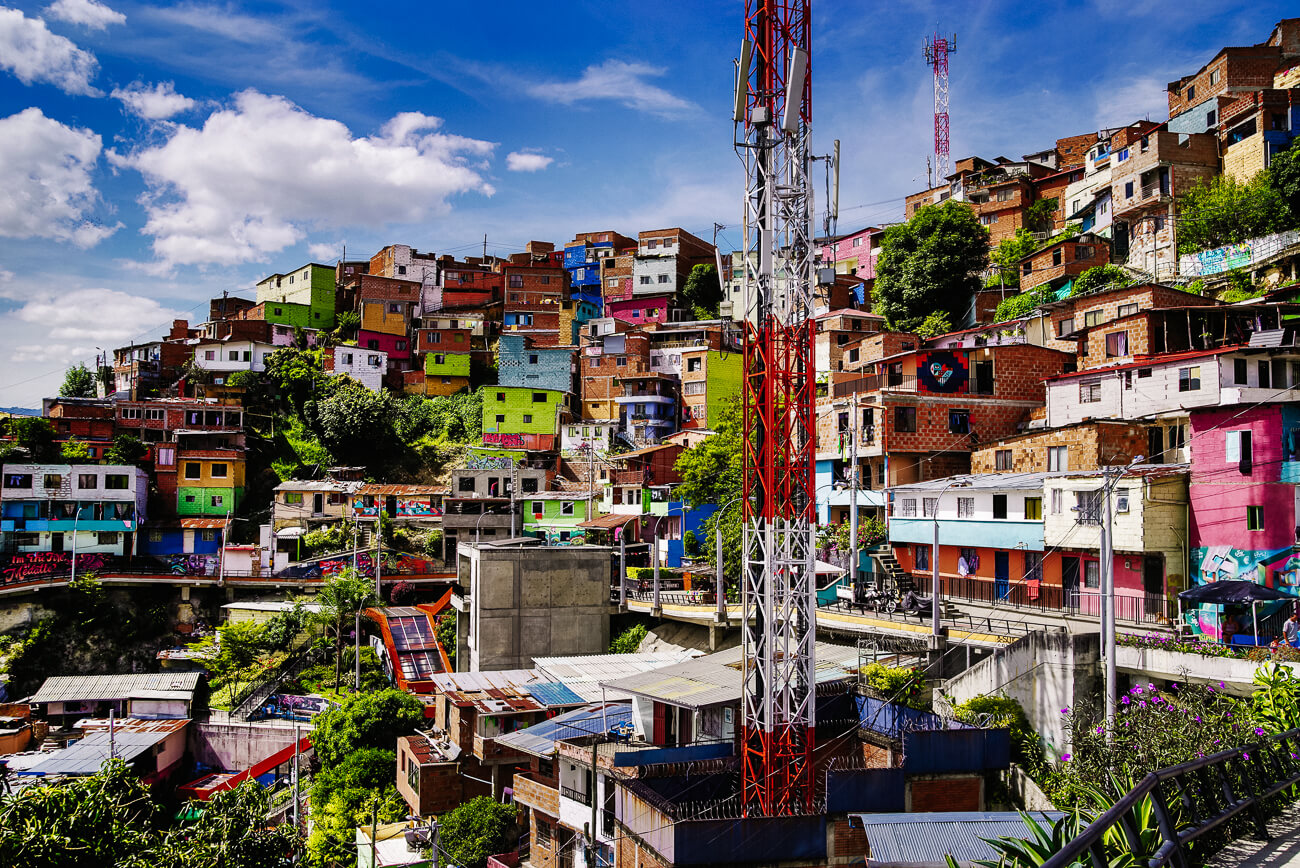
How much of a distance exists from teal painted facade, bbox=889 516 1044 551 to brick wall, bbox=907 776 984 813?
39.6 feet

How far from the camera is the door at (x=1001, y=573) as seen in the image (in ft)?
98.6

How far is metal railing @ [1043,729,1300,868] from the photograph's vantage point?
264 inches

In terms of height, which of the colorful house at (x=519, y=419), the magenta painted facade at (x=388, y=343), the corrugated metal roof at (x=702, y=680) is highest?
the magenta painted facade at (x=388, y=343)

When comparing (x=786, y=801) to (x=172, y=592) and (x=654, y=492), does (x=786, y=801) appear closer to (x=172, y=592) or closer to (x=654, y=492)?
(x=654, y=492)

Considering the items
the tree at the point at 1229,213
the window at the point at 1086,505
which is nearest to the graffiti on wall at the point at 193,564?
the window at the point at 1086,505

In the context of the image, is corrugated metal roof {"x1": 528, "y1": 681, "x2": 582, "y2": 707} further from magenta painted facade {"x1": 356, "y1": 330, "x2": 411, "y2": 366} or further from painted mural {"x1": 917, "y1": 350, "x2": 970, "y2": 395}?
magenta painted facade {"x1": 356, "y1": 330, "x2": 411, "y2": 366}

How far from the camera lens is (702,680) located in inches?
887

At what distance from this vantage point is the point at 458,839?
24.7m

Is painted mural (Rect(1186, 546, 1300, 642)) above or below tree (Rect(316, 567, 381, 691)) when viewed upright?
above

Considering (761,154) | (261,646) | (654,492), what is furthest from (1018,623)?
(261,646)

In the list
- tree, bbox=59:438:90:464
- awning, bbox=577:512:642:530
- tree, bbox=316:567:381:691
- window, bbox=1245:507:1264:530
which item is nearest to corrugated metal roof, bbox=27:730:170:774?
tree, bbox=316:567:381:691

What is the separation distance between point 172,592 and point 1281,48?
6329cm

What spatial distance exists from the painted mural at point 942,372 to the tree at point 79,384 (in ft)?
224

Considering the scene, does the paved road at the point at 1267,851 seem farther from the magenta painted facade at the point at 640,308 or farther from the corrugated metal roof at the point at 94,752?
the magenta painted facade at the point at 640,308
